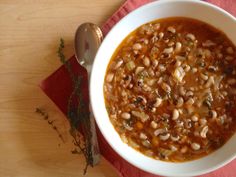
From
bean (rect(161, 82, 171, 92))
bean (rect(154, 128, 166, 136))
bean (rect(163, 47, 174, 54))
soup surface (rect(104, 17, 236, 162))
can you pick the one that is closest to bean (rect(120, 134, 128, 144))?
soup surface (rect(104, 17, 236, 162))

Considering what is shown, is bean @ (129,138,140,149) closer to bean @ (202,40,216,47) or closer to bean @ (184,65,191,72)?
bean @ (184,65,191,72)

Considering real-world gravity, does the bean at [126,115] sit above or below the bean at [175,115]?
below

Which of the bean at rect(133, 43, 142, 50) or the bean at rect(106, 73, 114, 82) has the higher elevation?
the bean at rect(133, 43, 142, 50)

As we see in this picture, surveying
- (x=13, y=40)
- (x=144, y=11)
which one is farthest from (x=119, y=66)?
(x=13, y=40)

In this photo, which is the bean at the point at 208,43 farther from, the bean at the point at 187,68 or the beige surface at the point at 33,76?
the beige surface at the point at 33,76

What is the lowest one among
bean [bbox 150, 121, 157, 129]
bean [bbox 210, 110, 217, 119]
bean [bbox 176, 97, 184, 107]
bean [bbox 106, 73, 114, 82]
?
bean [bbox 150, 121, 157, 129]

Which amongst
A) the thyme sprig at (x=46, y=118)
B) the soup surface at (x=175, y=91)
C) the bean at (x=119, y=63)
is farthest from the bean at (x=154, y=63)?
the thyme sprig at (x=46, y=118)

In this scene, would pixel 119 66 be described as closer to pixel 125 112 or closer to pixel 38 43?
pixel 125 112
